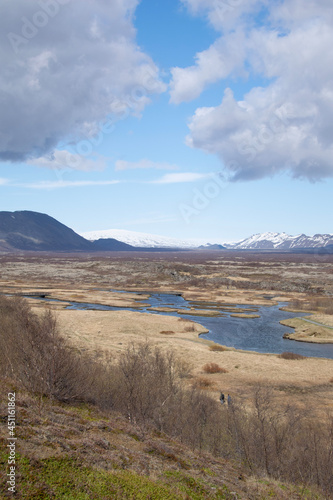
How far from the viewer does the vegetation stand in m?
11.1

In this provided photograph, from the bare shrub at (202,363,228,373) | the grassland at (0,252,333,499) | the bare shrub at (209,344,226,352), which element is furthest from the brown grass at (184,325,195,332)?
the bare shrub at (202,363,228,373)

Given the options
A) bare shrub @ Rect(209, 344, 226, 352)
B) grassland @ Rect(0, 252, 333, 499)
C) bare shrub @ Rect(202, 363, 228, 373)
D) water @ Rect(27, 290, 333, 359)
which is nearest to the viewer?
grassland @ Rect(0, 252, 333, 499)

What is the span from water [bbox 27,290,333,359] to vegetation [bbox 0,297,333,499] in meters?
24.0

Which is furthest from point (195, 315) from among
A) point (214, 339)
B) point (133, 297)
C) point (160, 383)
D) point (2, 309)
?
point (160, 383)

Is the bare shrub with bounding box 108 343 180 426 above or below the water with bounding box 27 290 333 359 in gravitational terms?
above

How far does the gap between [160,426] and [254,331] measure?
45463 millimetres

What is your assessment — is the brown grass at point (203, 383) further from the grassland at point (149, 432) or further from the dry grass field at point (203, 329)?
the dry grass field at point (203, 329)

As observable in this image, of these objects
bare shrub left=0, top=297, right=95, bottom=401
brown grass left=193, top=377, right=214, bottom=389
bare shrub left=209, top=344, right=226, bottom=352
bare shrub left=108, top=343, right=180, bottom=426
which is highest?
bare shrub left=0, top=297, right=95, bottom=401

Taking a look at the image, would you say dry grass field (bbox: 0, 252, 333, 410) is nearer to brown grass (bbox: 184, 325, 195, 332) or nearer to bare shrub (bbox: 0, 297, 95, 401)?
brown grass (bbox: 184, 325, 195, 332)

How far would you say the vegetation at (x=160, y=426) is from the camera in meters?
Answer: 11.1

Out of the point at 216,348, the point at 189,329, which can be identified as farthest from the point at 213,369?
the point at 189,329

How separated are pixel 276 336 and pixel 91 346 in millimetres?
33518

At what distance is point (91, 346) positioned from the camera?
45.7 metres

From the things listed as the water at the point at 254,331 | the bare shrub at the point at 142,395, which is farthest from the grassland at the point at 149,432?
the water at the point at 254,331
